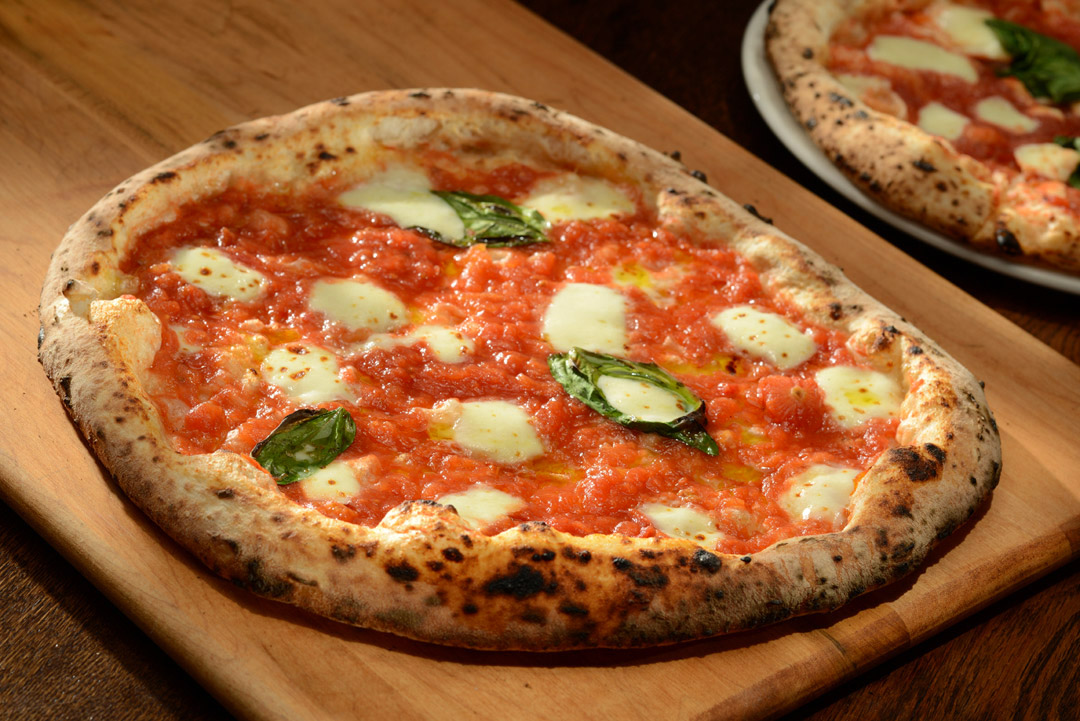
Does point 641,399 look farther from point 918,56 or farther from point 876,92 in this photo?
point 918,56

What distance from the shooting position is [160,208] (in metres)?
3.46

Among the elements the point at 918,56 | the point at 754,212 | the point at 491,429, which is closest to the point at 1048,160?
the point at 918,56

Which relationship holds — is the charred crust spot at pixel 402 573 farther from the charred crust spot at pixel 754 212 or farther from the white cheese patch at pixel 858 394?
the charred crust spot at pixel 754 212

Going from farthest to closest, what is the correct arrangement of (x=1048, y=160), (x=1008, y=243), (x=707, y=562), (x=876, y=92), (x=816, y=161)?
(x=876, y=92)
(x=1048, y=160)
(x=816, y=161)
(x=1008, y=243)
(x=707, y=562)

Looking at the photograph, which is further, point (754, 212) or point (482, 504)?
point (754, 212)

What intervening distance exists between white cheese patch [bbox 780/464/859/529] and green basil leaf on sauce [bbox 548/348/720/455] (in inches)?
9.2

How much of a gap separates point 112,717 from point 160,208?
160cm

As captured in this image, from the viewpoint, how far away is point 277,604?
2529 millimetres

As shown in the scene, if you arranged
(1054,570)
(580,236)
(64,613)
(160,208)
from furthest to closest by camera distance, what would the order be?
(580,236)
(160,208)
(1054,570)
(64,613)

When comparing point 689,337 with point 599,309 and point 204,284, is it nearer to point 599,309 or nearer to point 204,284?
point 599,309

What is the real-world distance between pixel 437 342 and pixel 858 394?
48.3 inches

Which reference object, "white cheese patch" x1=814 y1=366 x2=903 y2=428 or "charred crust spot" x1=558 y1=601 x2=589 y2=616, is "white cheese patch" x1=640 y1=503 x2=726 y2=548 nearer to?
"charred crust spot" x1=558 y1=601 x2=589 y2=616

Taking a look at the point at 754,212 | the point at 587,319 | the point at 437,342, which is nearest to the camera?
the point at 437,342

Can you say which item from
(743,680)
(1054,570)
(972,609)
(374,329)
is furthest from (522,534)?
(1054,570)
